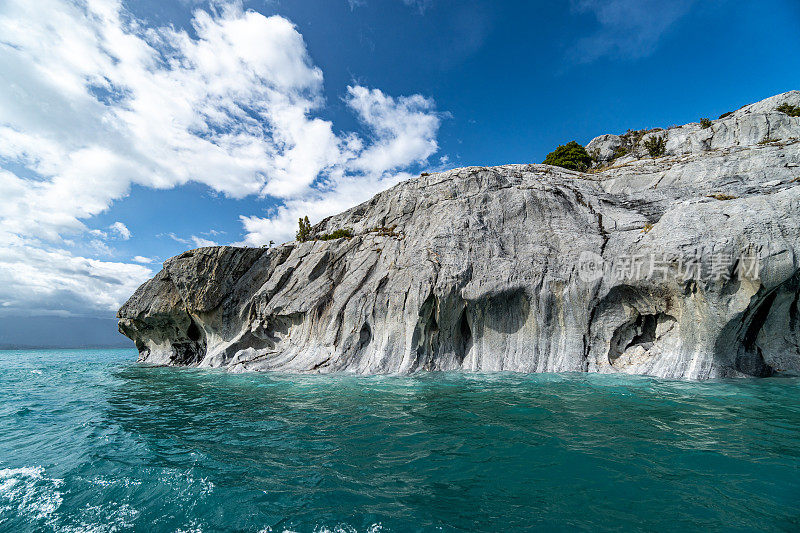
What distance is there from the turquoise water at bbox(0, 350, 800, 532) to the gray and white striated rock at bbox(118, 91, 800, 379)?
6.30 metres

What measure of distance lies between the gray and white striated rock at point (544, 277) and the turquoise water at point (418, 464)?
6297 mm

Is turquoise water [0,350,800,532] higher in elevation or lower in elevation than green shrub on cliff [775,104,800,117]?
lower

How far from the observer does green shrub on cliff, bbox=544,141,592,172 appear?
161 feet

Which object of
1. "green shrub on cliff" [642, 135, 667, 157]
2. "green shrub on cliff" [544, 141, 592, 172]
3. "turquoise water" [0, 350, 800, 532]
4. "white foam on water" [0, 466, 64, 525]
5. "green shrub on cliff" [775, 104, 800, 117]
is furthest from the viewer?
"green shrub on cliff" [544, 141, 592, 172]

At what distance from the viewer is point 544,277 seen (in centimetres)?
2602

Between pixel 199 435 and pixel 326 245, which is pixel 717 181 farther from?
pixel 199 435

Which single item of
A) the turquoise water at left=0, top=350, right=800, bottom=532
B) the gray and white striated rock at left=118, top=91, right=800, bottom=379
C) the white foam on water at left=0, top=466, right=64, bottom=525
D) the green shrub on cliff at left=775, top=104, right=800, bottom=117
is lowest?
the white foam on water at left=0, top=466, right=64, bottom=525

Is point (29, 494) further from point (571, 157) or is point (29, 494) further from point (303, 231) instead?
point (571, 157)

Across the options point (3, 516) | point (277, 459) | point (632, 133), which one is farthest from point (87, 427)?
point (632, 133)

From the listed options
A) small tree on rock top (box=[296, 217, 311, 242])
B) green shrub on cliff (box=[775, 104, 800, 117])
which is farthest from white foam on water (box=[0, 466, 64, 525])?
green shrub on cliff (box=[775, 104, 800, 117])

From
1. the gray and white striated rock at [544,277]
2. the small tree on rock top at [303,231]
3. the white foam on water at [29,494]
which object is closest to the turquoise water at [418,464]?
the white foam on water at [29,494]

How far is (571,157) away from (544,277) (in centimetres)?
3205

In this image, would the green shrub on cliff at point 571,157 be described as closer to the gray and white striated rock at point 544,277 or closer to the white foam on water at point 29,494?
the gray and white striated rock at point 544,277

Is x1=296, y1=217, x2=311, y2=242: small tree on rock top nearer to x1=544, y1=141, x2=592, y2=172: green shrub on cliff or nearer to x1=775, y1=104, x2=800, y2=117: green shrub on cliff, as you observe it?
x1=544, y1=141, x2=592, y2=172: green shrub on cliff
